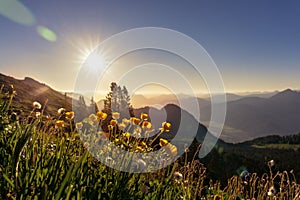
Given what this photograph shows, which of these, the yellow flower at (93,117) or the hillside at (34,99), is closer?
the yellow flower at (93,117)

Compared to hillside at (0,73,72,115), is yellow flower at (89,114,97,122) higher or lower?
lower

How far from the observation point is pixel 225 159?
1047 cm

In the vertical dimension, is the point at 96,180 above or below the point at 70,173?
below

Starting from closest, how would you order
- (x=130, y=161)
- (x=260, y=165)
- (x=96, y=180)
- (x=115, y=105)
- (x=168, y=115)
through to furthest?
(x=96, y=180) < (x=130, y=161) < (x=260, y=165) < (x=115, y=105) < (x=168, y=115)

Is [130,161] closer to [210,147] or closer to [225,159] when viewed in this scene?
[225,159]

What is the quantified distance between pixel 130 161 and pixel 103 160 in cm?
40

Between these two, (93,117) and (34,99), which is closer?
(93,117)

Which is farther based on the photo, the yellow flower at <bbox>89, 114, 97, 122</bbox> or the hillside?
the hillside

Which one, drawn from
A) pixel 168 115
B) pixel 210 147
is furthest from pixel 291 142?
pixel 210 147

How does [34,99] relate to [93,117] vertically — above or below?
above

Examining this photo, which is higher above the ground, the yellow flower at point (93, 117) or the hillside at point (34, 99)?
the hillside at point (34, 99)

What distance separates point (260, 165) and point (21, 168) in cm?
907

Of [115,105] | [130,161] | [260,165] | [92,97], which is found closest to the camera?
[130,161]

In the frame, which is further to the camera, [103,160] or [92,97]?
[92,97]
